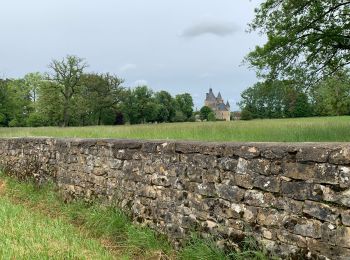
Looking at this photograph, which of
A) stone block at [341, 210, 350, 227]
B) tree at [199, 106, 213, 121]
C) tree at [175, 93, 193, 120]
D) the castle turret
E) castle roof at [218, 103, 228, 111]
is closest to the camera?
stone block at [341, 210, 350, 227]

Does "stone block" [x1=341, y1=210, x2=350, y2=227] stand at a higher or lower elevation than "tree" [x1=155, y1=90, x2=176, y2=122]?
lower

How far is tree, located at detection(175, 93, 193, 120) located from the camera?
10075 centimetres

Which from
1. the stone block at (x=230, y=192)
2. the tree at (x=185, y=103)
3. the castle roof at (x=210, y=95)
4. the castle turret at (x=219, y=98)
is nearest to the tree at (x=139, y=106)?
the tree at (x=185, y=103)

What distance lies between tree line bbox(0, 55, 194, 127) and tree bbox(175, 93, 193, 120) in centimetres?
2137

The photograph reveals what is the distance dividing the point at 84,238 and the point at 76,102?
5420cm

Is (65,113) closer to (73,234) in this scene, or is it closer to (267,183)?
(73,234)

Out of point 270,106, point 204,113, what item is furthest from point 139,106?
point 204,113

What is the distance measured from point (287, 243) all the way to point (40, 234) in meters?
3.38

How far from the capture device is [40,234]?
5.38 metres

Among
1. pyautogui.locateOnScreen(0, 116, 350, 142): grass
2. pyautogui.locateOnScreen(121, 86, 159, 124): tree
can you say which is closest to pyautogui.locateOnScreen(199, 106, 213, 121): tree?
pyautogui.locateOnScreen(121, 86, 159, 124): tree

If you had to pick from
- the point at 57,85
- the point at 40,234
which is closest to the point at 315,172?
the point at 40,234

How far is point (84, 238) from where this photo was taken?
5625 millimetres

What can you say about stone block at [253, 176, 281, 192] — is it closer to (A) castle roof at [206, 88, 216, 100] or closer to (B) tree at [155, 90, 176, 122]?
(B) tree at [155, 90, 176, 122]

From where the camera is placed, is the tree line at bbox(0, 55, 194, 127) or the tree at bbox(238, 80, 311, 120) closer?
the tree line at bbox(0, 55, 194, 127)
